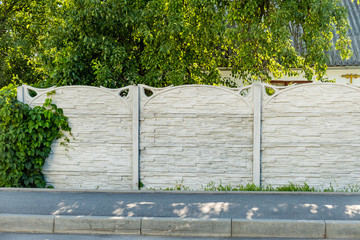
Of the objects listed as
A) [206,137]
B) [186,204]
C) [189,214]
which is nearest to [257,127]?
[206,137]

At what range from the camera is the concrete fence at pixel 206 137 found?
6797mm

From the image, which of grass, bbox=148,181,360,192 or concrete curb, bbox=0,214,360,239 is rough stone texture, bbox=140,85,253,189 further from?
concrete curb, bbox=0,214,360,239

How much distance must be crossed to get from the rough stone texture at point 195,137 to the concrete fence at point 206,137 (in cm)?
2

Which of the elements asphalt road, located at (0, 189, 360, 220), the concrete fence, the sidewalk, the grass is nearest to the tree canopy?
the concrete fence

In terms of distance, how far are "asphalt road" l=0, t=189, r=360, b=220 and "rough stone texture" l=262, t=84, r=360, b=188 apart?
0.48 meters

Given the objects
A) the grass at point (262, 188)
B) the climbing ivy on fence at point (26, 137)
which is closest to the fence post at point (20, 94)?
the climbing ivy on fence at point (26, 137)

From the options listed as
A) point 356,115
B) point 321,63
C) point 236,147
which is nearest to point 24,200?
point 236,147

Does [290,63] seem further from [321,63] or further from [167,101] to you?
[167,101]

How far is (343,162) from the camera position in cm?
680

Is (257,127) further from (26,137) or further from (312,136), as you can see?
(26,137)

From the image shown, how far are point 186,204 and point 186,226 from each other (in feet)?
2.75

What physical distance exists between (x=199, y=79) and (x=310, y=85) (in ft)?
11.1

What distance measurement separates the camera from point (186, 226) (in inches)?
196

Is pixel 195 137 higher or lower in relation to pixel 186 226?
higher
